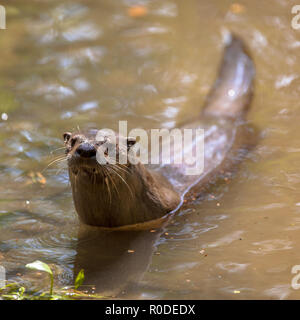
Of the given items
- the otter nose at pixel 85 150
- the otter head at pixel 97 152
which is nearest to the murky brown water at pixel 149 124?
the otter head at pixel 97 152

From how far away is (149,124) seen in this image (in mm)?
5246

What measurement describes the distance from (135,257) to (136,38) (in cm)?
387

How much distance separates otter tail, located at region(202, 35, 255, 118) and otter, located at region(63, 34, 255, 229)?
0.21ft

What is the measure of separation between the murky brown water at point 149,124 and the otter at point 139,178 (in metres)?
0.14

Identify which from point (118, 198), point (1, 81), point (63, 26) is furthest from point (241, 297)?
point (63, 26)

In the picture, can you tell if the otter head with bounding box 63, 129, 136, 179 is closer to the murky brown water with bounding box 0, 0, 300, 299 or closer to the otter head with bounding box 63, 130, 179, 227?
the otter head with bounding box 63, 130, 179, 227

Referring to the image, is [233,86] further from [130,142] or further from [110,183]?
[110,183]

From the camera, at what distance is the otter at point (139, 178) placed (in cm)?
341

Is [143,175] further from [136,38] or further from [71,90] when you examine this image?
[136,38]

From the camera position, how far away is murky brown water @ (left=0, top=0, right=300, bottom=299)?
3.16 metres

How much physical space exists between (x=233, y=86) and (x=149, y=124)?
2.98 feet

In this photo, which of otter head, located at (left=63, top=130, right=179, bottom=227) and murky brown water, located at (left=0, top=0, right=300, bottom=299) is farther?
otter head, located at (left=63, top=130, right=179, bottom=227)

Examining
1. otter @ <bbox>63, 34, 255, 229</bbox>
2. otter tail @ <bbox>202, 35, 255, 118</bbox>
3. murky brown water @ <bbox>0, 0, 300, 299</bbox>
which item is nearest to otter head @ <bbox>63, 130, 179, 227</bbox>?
otter @ <bbox>63, 34, 255, 229</bbox>
